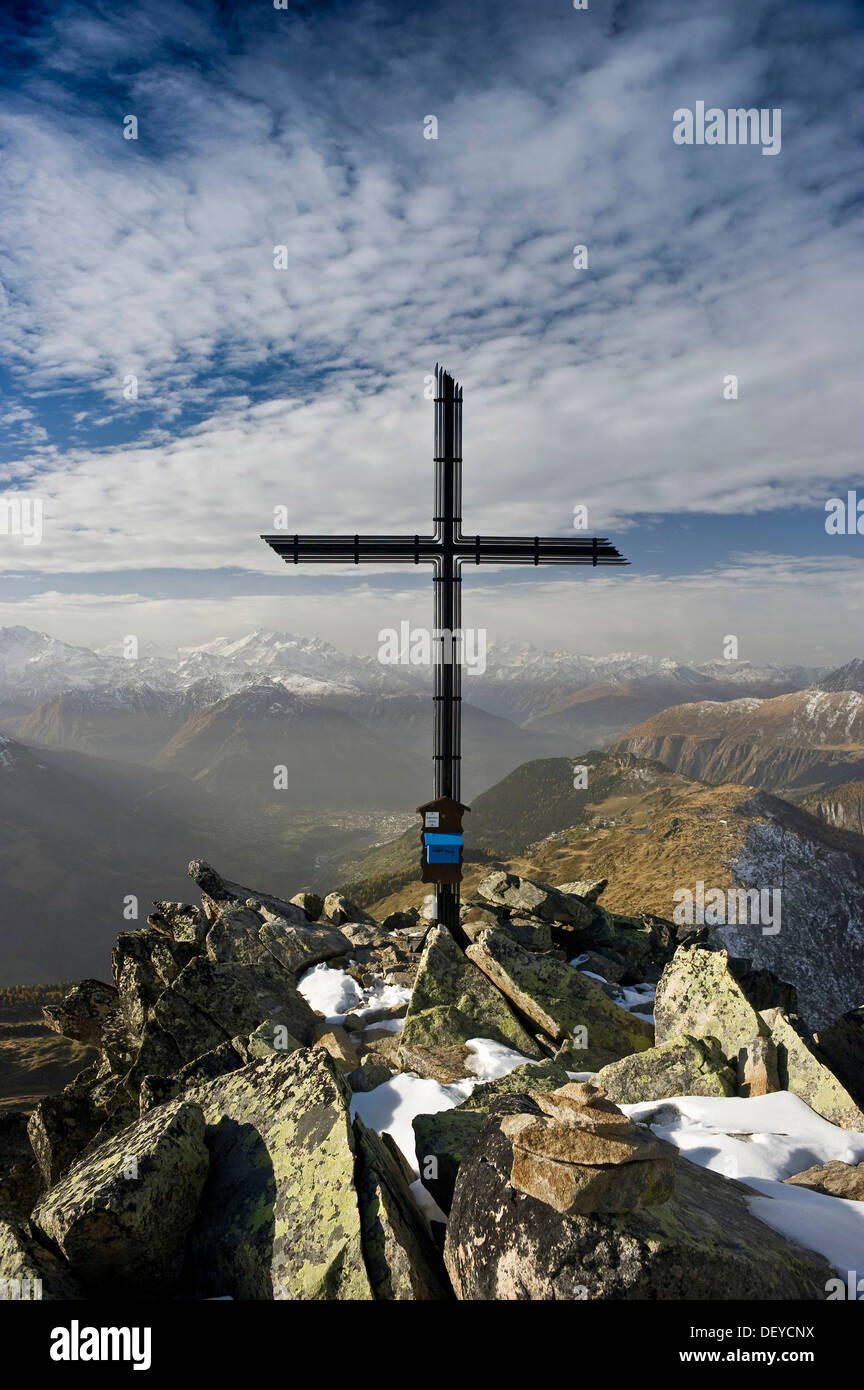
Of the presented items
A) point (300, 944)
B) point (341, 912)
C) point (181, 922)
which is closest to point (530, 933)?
point (300, 944)

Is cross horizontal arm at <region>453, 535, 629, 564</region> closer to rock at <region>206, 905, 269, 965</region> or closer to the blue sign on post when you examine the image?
the blue sign on post

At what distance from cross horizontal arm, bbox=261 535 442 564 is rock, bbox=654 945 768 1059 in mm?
13631

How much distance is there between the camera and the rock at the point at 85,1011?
63.5 feet

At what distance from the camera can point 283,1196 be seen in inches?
278

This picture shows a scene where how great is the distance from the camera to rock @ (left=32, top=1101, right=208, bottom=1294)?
655 cm

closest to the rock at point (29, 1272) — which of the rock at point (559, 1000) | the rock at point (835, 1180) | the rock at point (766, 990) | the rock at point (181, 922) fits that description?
the rock at point (835, 1180)

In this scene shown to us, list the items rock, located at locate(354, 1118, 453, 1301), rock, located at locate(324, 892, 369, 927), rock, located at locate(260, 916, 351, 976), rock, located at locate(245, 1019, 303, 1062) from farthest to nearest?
1. rock, located at locate(324, 892, 369, 927)
2. rock, located at locate(260, 916, 351, 976)
3. rock, located at locate(245, 1019, 303, 1062)
4. rock, located at locate(354, 1118, 453, 1301)

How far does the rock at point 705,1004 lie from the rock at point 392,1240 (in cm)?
915

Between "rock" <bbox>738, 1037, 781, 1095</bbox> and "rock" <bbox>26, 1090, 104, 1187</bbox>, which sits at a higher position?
"rock" <bbox>738, 1037, 781, 1095</bbox>

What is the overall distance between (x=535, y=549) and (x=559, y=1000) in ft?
42.7

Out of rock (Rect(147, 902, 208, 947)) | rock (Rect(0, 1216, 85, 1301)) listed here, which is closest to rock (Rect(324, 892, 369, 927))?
rock (Rect(147, 902, 208, 947))

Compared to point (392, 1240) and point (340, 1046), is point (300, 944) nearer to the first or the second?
point (340, 1046)

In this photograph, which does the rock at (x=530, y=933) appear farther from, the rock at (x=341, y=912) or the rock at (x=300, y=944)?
the rock at (x=341, y=912)

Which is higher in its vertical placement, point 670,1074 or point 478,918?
point 670,1074
